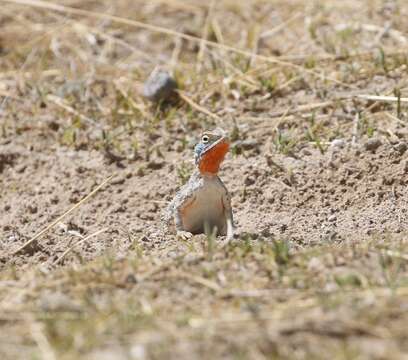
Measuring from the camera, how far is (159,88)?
757 centimetres

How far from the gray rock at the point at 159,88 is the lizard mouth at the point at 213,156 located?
1.94 meters

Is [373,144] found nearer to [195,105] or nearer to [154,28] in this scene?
[195,105]

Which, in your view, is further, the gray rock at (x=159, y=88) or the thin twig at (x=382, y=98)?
the gray rock at (x=159, y=88)

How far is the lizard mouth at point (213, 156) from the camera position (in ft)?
18.3

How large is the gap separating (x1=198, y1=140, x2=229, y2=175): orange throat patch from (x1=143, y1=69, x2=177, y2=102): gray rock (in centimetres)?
194

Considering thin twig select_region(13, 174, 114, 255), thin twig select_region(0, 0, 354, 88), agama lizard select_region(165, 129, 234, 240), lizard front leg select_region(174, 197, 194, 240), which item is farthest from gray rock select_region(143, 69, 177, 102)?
lizard front leg select_region(174, 197, 194, 240)

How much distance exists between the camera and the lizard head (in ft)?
18.3

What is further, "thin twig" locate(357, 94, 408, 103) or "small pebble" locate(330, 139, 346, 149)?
"thin twig" locate(357, 94, 408, 103)

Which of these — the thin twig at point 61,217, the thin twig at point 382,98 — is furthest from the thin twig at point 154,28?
the thin twig at point 61,217

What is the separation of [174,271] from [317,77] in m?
3.47

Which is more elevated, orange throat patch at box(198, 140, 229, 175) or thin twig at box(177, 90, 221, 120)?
orange throat patch at box(198, 140, 229, 175)

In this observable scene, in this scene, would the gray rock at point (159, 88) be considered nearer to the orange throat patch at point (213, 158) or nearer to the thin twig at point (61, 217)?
the thin twig at point (61, 217)

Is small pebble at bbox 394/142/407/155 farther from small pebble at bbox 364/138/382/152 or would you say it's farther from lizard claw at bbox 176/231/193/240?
lizard claw at bbox 176/231/193/240

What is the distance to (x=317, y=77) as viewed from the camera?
24.9 feet
